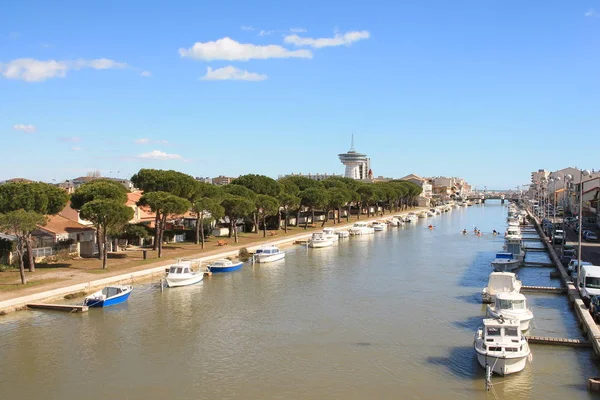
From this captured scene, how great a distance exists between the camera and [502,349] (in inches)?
837

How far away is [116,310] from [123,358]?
8676mm

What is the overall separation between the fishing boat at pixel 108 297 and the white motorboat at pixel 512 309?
20.8 m

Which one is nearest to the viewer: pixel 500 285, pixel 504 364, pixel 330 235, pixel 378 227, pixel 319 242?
pixel 504 364

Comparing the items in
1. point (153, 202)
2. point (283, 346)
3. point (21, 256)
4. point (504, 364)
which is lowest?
point (283, 346)

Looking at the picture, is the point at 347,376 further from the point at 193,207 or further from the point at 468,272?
the point at 193,207

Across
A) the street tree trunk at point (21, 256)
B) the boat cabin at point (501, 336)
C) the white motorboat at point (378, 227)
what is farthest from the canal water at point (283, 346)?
the white motorboat at point (378, 227)

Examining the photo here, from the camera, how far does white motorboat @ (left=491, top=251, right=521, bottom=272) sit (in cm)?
4453

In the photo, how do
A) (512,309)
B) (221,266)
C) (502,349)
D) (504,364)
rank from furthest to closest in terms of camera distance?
(221,266)
(512,309)
(502,349)
(504,364)

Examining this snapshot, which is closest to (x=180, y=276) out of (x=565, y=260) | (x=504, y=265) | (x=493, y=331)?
(x=493, y=331)

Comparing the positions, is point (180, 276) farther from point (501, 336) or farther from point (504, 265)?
point (504, 265)

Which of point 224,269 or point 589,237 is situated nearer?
point 224,269

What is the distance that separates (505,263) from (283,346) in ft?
84.0

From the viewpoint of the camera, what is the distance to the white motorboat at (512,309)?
26531 mm

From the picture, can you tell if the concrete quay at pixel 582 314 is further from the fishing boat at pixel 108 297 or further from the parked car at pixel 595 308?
the fishing boat at pixel 108 297
